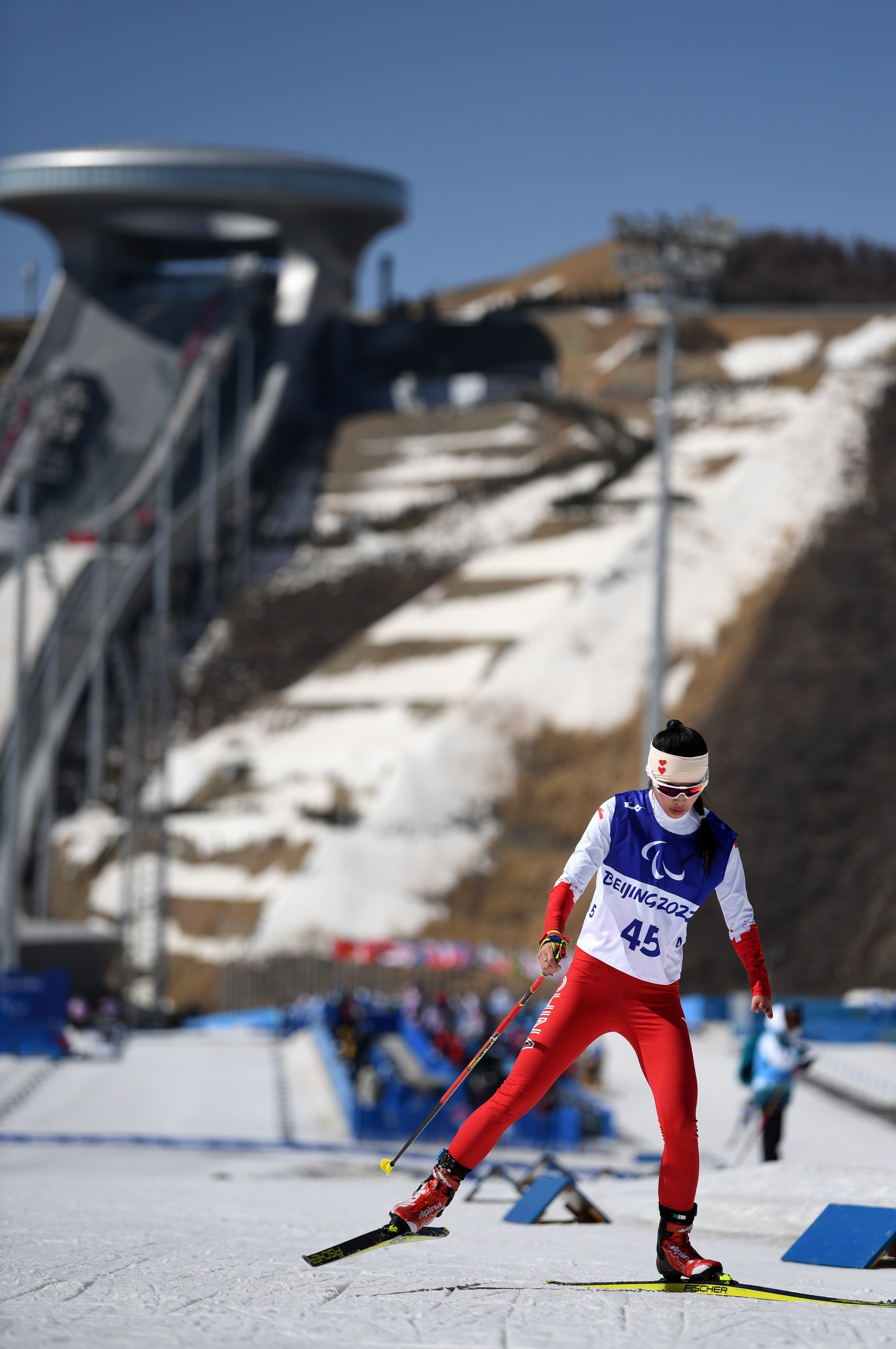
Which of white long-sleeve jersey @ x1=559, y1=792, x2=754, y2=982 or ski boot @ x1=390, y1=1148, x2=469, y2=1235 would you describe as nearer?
ski boot @ x1=390, y1=1148, x2=469, y2=1235

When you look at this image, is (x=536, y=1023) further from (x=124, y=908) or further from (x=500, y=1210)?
(x=124, y=908)

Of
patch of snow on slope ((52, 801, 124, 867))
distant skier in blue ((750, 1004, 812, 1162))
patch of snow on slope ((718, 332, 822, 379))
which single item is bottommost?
patch of snow on slope ((52, 801, 124, 867))

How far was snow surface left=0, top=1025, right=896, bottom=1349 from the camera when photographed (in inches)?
204

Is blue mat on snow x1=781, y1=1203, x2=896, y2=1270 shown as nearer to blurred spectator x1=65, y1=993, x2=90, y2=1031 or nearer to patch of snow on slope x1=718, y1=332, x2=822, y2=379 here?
blurred spectator x1=65, y1=993, x2=90, y2=1031

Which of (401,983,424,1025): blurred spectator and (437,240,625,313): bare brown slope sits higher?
(437,240,625,313): bare brown slope

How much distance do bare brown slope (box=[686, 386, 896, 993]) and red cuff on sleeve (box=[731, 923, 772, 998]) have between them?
3112 centimetres

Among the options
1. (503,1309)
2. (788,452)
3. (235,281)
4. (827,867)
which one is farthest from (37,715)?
(503,1309)

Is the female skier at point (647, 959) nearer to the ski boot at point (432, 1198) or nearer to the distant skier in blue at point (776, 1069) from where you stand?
the ski boot at point (432, 1198)

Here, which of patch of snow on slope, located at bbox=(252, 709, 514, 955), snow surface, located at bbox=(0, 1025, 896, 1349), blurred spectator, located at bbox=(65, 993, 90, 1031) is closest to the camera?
snow surface, located at bbox=(0, 1025, 896, 1349)

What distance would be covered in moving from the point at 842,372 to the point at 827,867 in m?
27.5

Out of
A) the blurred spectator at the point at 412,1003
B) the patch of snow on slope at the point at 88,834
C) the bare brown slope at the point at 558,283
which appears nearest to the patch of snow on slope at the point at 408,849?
the blurred spectator at the point at 412,1003

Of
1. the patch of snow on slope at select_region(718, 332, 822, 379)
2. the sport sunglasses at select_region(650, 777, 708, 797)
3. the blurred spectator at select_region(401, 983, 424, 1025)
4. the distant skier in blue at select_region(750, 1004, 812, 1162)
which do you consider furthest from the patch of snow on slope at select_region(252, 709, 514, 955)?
the patch of snow on slope at select_region(718, 332, 822, 379)

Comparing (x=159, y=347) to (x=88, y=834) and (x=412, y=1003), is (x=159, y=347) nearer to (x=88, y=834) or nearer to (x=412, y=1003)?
(x=88, y=834)

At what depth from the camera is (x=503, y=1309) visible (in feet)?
18.3
